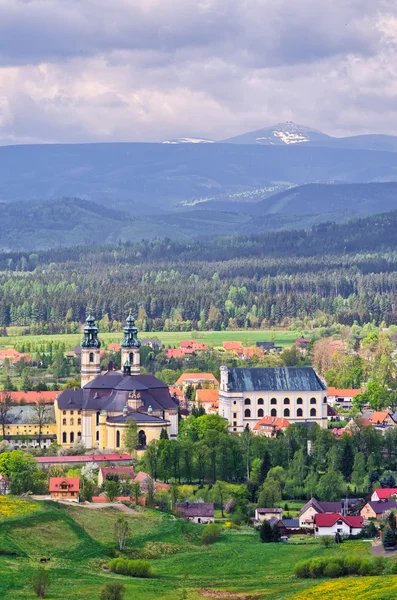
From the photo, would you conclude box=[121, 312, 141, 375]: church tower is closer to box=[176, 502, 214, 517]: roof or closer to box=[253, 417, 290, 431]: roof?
box=[253, 417, 290, 431]: roof

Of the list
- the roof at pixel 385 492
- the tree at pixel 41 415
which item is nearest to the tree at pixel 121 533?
the roof at pixel 385 492

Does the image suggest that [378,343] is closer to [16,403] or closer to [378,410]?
[378,410]

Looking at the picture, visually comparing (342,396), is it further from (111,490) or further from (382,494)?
(111,490)

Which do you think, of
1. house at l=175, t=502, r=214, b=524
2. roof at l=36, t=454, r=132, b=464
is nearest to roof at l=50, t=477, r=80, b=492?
house at l=175, t=502, r=214, b=524

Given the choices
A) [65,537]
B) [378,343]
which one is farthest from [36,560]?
[378,343]

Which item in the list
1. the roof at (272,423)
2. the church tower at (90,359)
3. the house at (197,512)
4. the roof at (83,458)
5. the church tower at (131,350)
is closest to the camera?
the house at (197,512)

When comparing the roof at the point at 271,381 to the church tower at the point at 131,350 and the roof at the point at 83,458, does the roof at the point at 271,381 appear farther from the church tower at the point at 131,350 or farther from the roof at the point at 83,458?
the roof at the point at 83,458

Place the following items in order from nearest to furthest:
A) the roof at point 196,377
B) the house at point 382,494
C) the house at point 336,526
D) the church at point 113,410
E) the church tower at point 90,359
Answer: the house at point 336,526
the house at point 382,494
the church at point 113,410
the church tower at point 90,359
the roof at point 196,377
